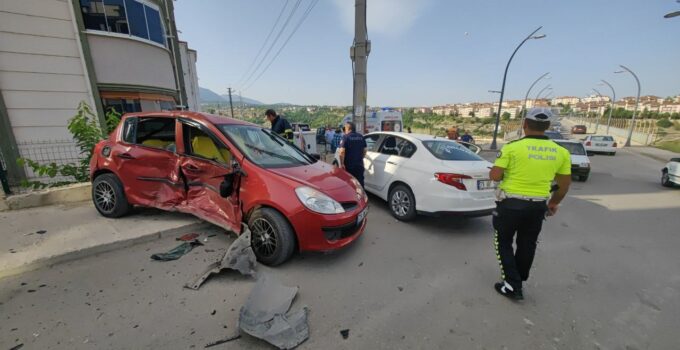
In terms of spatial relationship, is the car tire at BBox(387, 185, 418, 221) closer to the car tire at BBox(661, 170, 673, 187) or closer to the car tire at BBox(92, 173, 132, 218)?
the car tire at BBox(92, 173, 132, 218)

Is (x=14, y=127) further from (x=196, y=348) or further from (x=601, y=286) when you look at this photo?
(x=601, y=286)

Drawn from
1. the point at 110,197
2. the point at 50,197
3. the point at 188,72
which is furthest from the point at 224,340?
the point at 188,72

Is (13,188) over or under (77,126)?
under

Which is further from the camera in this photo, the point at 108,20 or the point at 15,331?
the point at 108,20

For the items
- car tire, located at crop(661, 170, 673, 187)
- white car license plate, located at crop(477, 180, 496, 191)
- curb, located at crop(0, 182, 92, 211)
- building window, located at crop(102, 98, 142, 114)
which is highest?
building window, located at crop(102, 98, 142, 114)

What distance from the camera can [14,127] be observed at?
271 inches

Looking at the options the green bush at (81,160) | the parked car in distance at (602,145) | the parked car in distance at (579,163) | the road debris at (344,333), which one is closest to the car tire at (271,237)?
the road debris at (344,333)

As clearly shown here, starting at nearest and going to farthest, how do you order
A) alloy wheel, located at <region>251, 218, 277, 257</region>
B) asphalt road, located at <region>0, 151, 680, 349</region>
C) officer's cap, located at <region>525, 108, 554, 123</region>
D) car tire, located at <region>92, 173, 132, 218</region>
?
asphalt road, located at <region>0, 151, 680, 349</region>, officer's cap, located at <region>525, 108, 554, 123</region>, alloy wheel, located at <region>251, 218, 277, 257</region>, car tire, located at <region>92, 173, 132, 218</region>

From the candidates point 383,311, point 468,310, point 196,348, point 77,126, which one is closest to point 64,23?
point 77,126

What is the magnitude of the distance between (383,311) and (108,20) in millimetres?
10669

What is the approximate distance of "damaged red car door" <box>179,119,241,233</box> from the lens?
3455 mm

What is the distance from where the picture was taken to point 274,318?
228cm

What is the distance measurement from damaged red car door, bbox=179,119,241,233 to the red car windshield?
22 cm

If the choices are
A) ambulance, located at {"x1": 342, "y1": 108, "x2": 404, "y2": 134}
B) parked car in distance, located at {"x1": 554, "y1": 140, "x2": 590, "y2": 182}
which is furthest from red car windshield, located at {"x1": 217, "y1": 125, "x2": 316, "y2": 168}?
ambulance, located at {"x1": 342, "y1": 108, "x2": 404, "y2": 134}
